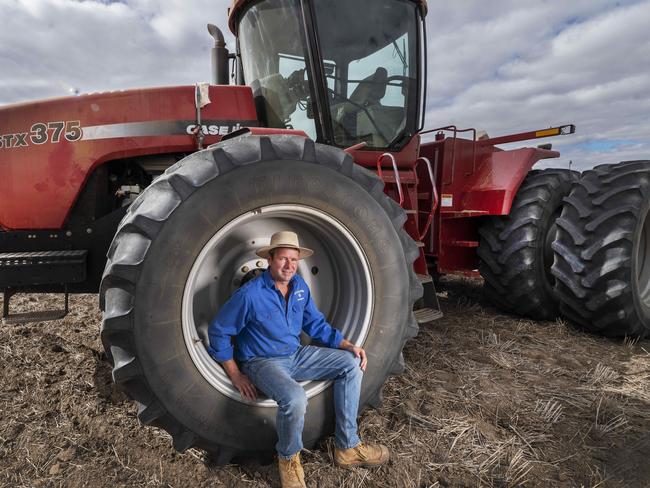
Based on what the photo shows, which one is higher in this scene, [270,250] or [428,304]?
[270,250]

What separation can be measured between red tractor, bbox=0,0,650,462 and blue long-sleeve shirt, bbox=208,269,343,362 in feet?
0.40

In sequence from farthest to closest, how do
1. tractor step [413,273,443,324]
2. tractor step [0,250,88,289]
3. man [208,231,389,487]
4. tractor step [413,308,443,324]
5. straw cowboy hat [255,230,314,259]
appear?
tractor step [413,273,443,324]
tractor step [413,308,443,324]
tractor step [0,250,88,289]
straw cowboy hat [255,230,314,259]
man [208,231,389,487]

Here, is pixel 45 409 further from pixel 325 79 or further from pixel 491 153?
pixel 491 153

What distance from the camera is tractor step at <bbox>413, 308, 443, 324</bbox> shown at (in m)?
2.87

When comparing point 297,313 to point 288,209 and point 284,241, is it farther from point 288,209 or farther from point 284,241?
point 288,209

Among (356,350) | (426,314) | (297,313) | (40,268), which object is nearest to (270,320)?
(297,313)

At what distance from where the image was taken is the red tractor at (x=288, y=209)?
6.13ft

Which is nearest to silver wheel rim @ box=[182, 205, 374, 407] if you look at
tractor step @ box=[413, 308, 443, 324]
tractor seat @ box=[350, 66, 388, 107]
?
tractor step @ box=[413, 308, 443, 324]

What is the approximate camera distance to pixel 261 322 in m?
2.06

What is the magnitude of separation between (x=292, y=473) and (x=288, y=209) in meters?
1.15

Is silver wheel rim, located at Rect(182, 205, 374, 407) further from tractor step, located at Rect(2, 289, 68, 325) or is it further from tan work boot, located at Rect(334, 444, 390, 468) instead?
tractor step, located at Rect(2, 289, 68, 325)

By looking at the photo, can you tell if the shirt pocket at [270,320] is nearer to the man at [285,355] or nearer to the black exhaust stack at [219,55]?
the man at [285,355]

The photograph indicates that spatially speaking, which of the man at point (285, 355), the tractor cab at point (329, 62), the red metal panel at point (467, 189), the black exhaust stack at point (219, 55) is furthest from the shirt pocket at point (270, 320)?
the black exhaust stack at point (219, 55)

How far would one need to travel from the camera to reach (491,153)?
14.9ft
